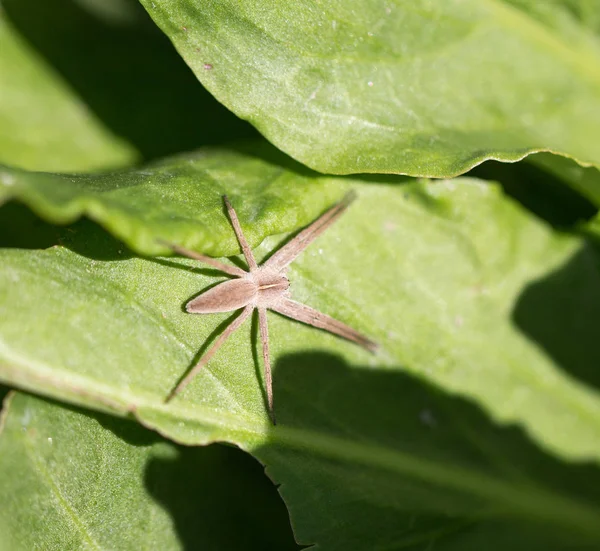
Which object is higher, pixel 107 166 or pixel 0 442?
pixel 107 166

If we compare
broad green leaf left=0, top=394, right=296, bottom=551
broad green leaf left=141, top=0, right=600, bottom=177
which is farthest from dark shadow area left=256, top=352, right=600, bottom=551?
broad green leaf left=141, top=0, right=600, bottom=177

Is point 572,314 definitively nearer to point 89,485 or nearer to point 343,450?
point 343,450

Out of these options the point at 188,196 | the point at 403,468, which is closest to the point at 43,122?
the point at 188,196

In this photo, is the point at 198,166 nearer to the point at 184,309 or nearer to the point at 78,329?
the point at 184,309

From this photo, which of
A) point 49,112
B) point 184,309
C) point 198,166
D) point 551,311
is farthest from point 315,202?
point 49,112

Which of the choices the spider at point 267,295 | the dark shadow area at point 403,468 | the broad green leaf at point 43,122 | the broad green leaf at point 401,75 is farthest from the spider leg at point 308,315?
the broad green leaf at point 43,122

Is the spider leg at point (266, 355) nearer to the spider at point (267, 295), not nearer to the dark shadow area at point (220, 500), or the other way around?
the spider at point (267, 295)
